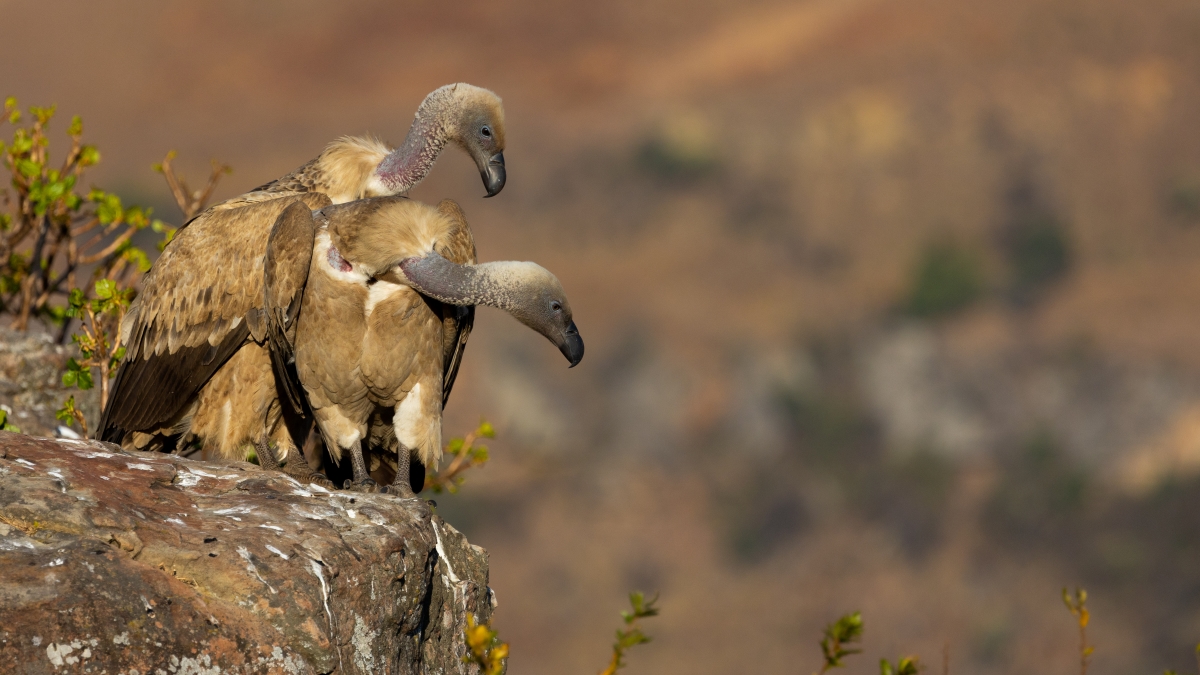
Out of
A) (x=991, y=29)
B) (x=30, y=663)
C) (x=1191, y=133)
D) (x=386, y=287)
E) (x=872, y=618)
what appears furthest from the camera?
(x=991, y=29)

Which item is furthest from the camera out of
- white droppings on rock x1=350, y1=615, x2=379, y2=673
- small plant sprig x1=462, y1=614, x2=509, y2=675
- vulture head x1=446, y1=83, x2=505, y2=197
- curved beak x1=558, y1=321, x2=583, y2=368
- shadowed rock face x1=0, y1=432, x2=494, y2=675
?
vulture head x1=446, y1=83, x2=505, y2=197

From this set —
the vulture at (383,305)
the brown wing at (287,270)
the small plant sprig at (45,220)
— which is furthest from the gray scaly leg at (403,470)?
the small plant sprig at (45,220)

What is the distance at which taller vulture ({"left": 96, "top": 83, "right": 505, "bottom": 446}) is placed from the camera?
219 inches

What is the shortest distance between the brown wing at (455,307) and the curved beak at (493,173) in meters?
0.23

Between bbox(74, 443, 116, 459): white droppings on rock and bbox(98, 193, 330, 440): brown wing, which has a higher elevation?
bbox(98, 193, 330, 440): brown wing

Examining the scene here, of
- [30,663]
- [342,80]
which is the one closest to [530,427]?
[342,80]

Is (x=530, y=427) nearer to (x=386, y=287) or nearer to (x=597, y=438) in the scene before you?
(x=597, y=438)

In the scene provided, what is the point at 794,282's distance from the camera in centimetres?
2928

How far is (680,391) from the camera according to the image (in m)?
26.6

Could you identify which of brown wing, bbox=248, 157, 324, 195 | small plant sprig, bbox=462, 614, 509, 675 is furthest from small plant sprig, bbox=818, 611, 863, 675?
brown wing, bbox=248, 157, 324, 195

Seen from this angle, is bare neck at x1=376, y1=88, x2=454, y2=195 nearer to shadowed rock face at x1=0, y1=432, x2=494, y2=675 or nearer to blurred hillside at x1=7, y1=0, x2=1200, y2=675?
shadowed rock face at x1=0, y1=432, x2=494, y2=675

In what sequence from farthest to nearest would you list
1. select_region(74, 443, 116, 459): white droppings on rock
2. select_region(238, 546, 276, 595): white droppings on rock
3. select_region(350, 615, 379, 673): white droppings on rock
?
select_region(74, 443, 116, 459): white droppings on rock → select_region(350, 615, 379, 673): white droppings on rock → select_region(238, 546, 276, 595): white droppings on rock

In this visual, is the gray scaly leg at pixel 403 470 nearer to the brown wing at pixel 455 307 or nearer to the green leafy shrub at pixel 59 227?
the brown wing at pixel 455 307

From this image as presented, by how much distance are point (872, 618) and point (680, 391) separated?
7.37m
